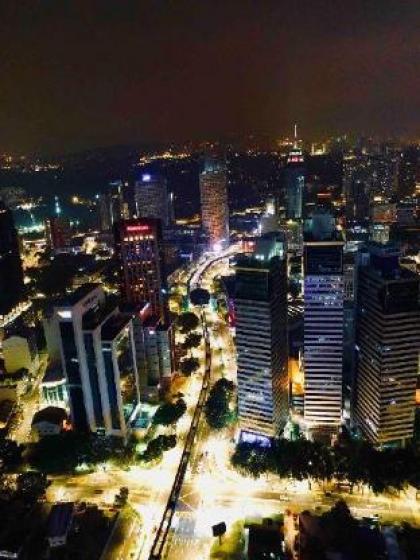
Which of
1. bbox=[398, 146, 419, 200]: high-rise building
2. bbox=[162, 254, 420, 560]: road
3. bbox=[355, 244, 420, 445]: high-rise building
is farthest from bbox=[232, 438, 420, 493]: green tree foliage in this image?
bbox=[398, 146, 419, 200]: high-rise building

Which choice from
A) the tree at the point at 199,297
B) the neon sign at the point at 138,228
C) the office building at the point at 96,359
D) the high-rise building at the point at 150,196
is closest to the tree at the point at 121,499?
the office building at the point at 96,359

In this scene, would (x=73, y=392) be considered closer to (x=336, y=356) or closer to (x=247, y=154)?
(x=336, y=356)

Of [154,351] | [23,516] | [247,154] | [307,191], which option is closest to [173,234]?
[307,191]

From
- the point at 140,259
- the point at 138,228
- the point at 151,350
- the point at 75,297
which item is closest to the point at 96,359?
the point at 75,297

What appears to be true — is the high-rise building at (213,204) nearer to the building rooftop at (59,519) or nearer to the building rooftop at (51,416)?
the building rooftop at (51,416)

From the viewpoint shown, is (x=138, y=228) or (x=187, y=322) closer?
(x=138, y=228)

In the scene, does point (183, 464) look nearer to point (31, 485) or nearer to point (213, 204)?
point (31, 485)

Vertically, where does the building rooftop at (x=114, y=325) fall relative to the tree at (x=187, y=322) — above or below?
above
